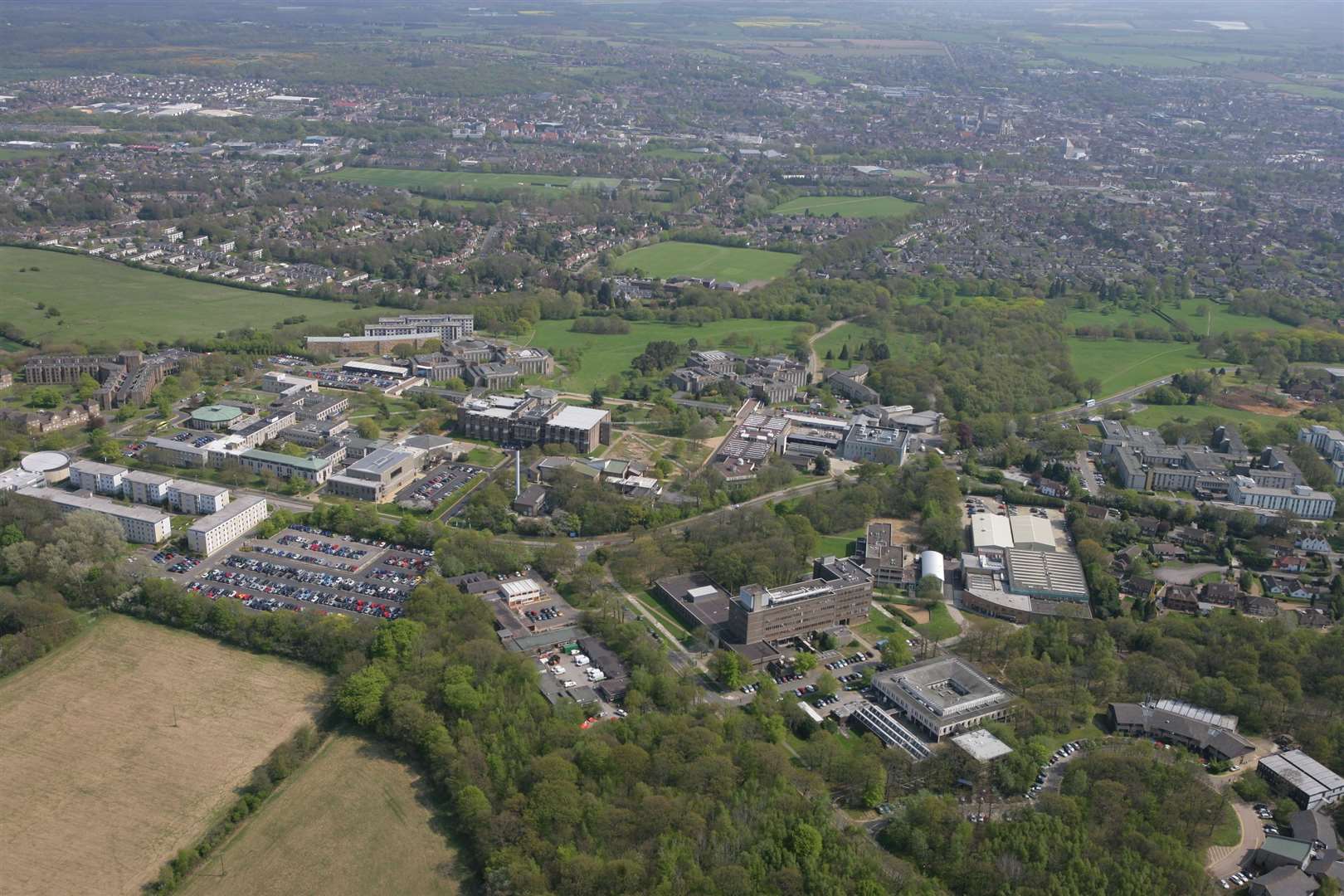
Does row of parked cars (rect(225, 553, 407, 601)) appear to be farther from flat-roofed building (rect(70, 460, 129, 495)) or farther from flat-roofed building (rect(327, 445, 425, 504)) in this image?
flat-roofed building (rect(70, 460, 129, 495))

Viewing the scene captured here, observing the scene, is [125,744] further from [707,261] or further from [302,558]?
[707,261]

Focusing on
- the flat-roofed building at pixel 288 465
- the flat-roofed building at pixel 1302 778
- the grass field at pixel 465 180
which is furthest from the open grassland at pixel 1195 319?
the grass field at pixel 465 180

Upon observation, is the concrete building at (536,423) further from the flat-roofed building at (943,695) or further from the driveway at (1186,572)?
the driveway at (1186,572)

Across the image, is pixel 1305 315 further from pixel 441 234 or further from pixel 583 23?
pixel 583 23

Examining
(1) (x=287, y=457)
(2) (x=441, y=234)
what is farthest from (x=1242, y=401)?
(2) (x=441, y=234)

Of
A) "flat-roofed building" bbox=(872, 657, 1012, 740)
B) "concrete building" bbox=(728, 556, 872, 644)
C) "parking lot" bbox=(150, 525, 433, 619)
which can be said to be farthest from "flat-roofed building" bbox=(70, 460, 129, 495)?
"flat-roofed building" bbox=(872, 657, 1012, 740)

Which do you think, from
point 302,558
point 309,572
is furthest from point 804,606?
point 302,558
